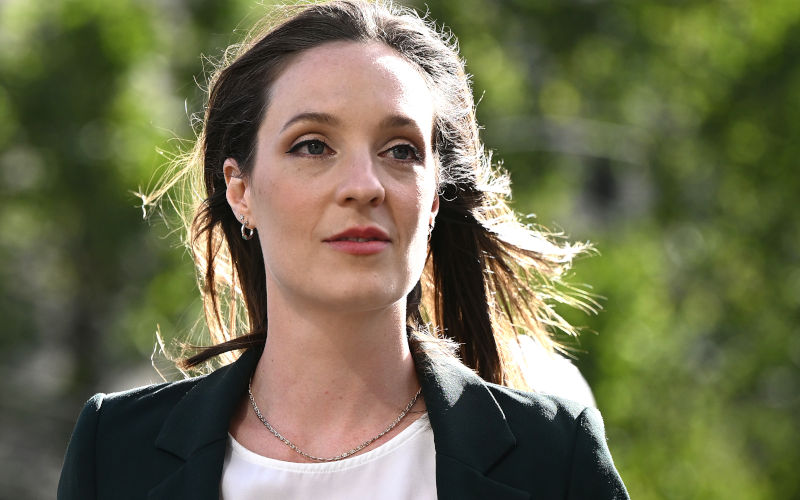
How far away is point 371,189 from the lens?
3.11 meters

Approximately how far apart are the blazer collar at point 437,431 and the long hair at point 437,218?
0.17 m

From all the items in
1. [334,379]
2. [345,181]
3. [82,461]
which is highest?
[345,181]

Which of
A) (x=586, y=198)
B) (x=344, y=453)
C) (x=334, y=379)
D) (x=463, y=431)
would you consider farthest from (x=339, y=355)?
(x=586, y=198)

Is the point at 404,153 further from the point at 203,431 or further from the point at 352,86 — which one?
the point at 203,431

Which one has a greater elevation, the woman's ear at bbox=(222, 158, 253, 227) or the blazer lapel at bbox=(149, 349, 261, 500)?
the woman's ear at bbox=(222, 158, 253, 227)

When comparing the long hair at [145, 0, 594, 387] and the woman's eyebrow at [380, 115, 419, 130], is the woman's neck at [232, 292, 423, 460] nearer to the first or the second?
the long hair at [145, 0, 594, 387]

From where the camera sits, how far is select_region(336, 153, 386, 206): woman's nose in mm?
3111

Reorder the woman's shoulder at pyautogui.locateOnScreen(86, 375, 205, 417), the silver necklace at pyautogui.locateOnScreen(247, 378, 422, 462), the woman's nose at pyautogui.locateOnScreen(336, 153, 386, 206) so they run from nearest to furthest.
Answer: the woman's nose at pyautogui.locateOnScreen(336, 153, 386, 206) < the silver necklace at pyautogui.locateOnScreen(247, 378, 422, 462) < the woman's shoulder at pyautogui.locateOnScreen(86, 375, 205, 417)

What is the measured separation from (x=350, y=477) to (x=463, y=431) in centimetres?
27

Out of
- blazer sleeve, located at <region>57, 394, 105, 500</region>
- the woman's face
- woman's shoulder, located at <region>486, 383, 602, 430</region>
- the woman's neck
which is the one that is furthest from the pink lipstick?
blazer sleeve, located at <region>57, 394, 105, 500</region>

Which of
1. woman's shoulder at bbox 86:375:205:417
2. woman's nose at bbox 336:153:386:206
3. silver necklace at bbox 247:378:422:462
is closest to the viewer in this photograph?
woman's nose at bbox 336:153:386:206

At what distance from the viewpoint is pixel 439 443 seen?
320 cm

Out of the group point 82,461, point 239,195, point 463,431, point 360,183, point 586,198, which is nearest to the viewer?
point 360,183

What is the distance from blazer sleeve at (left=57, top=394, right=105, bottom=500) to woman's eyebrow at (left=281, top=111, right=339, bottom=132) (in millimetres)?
815
